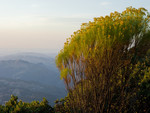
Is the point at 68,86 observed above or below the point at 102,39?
below

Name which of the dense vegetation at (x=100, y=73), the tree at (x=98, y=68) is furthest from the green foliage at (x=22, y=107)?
the tree at (x=98, y=68)

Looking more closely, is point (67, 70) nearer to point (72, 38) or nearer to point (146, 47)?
point (72, 38)

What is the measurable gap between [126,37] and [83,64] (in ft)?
8.83

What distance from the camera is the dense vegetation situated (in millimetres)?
5184

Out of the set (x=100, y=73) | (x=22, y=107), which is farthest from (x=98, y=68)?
(x=22, y=107)

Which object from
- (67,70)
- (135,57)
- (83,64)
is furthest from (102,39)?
(135,57)

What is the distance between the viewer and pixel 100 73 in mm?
5148

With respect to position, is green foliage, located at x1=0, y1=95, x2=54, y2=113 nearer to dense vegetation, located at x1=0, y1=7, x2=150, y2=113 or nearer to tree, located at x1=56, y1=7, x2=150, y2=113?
dense vegetation, located at x1=0, y1=7, x2=150, y2=113

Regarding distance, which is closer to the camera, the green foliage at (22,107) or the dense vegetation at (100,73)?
the dense vegetation at (100,73)

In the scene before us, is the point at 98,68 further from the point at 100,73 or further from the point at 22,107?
the point at 22,107

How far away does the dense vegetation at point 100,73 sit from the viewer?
518 cm

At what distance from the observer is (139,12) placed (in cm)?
854

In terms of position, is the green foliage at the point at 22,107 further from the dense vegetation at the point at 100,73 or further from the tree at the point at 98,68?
the tree at the point at 98,68

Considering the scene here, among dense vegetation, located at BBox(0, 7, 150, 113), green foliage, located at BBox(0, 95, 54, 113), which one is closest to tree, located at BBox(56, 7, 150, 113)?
dense vegetation, located at BBox(0, 7, 150, 113)
